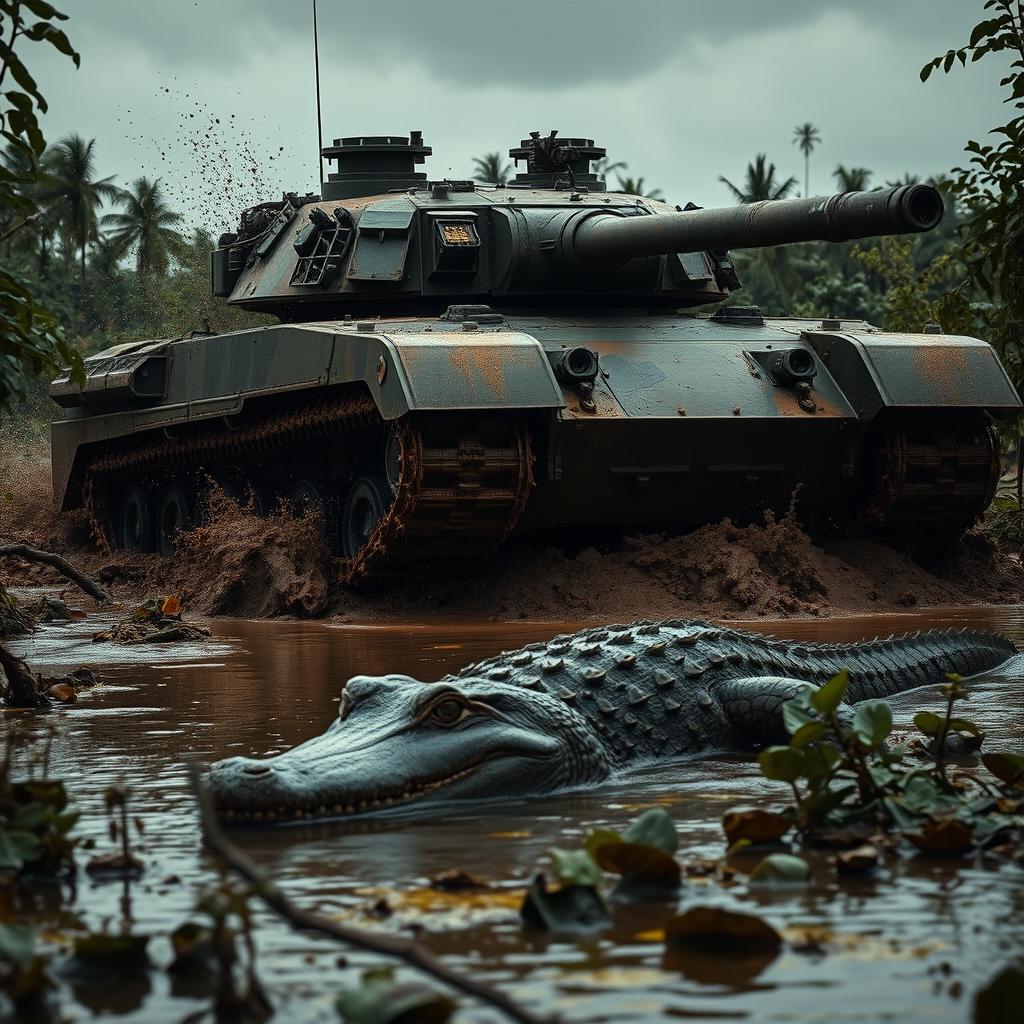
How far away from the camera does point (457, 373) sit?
13023 mm

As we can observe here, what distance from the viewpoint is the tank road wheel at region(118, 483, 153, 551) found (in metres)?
19.5

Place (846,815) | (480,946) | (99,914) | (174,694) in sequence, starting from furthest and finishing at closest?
(174,694) → (846,815) → (99,914) → (480,946)

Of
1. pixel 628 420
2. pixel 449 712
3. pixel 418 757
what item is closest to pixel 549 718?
pixel 449 712

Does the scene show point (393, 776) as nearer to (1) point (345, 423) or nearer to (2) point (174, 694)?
(2) point (174, 694)

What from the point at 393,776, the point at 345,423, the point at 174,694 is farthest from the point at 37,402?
the point at 393,776

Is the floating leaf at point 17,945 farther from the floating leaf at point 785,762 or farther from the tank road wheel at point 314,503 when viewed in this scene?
the tank road wheel at point 314,503

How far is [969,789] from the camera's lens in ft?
17.9

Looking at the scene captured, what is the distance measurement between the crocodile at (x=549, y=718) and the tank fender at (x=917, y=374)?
618cm

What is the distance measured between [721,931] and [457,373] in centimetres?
944

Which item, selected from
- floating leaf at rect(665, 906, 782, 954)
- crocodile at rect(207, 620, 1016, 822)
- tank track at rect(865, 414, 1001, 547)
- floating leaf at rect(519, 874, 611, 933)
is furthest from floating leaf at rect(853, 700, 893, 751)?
tank track at rect(865, 414, 1001, 547)

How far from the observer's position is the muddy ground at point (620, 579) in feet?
43.8

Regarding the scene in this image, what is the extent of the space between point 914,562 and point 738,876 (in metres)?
10.8

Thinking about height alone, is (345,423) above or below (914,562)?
above

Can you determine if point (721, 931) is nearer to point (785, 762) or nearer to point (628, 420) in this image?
point (785, 762)
